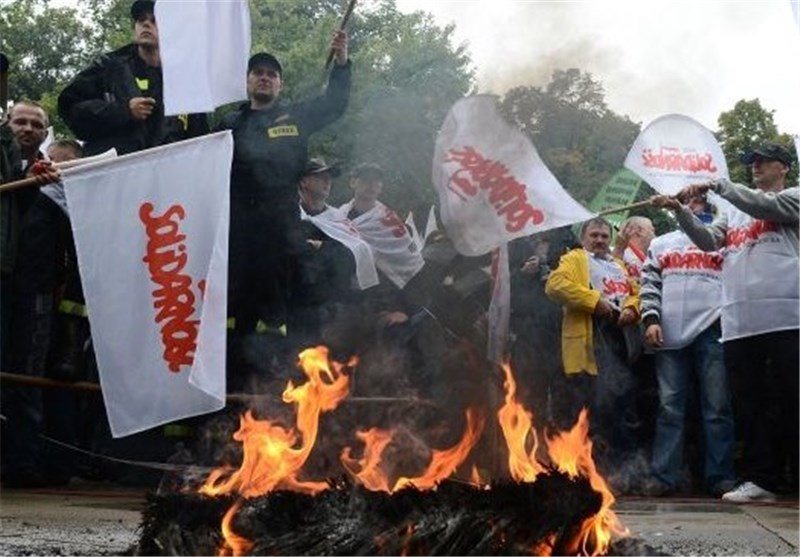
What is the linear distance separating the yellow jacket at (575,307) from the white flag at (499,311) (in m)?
1.01

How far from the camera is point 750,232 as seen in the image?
25.4 feet

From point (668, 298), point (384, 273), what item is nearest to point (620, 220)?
point (668, 298)

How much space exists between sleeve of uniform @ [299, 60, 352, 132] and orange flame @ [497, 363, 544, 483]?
8.38 ft

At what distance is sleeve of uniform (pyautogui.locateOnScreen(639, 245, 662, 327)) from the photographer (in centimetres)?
849

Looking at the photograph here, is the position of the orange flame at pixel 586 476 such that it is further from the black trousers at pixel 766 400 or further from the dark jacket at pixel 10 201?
the dark jacket at pixel 10 201

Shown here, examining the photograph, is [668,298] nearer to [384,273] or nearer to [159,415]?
[384,273]

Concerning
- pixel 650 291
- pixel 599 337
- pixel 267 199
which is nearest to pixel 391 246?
pixel 267 199

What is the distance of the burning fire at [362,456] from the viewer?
4.82 m

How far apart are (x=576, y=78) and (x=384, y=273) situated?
1.86m

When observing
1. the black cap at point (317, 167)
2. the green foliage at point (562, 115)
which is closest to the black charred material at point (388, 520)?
the green foliage at point (562, 115)

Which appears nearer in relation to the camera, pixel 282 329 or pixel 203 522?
pixel 203 522

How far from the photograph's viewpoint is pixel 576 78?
7.50m

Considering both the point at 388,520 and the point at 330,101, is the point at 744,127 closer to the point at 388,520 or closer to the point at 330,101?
the point at 330,101

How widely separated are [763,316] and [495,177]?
185 centimetres
